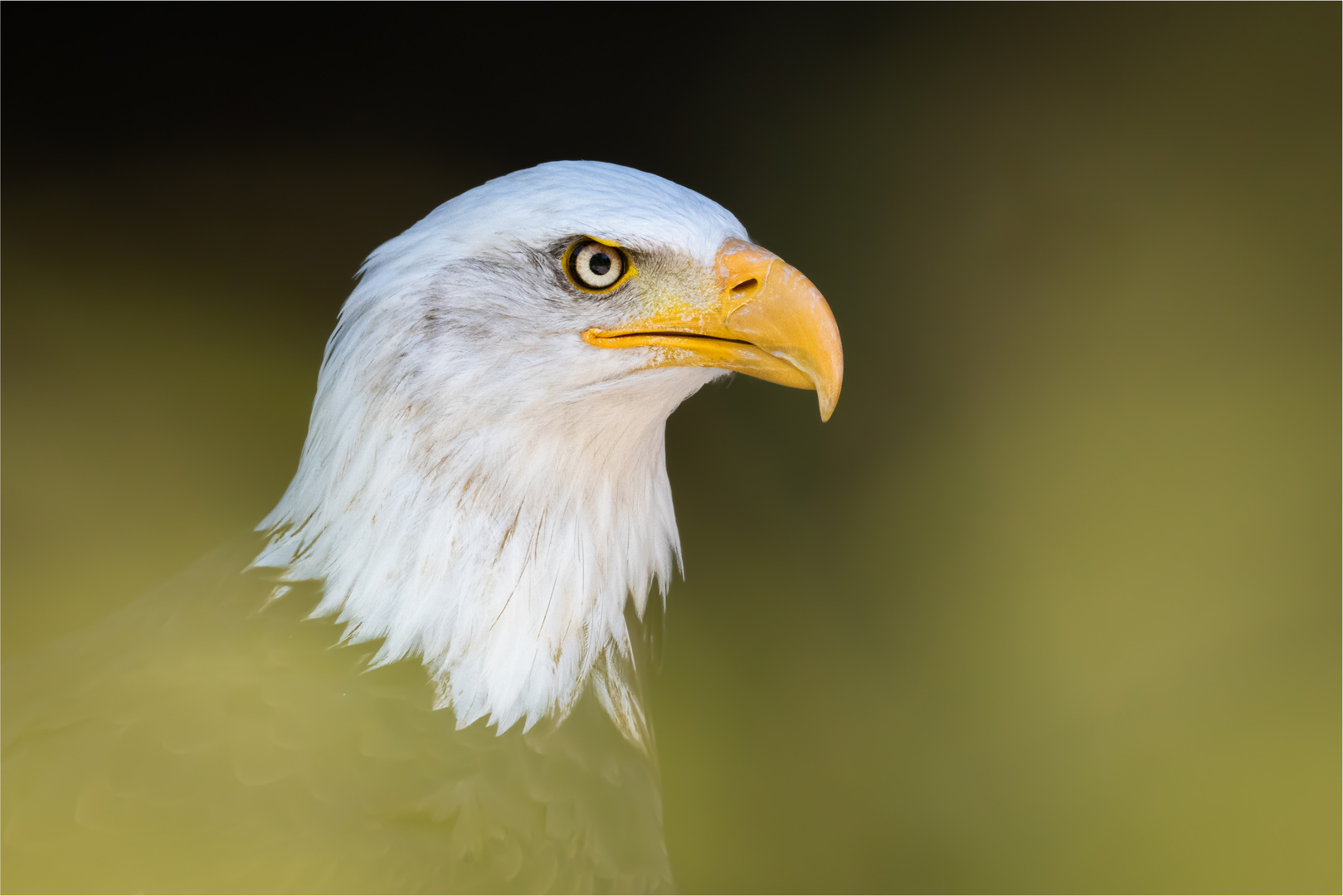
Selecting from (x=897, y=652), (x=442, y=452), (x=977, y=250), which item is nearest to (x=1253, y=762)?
(x=897, y=652)

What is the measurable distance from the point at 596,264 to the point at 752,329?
16cm

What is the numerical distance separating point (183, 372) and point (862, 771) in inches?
53.8

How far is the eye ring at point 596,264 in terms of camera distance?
2.84 feet

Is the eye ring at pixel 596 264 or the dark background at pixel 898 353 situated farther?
the dark background at pixel 898 353

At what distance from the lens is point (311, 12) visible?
4.85ft

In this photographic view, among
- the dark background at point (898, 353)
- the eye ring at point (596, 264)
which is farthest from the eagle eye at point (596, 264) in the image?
the dark background at point (898, 353)

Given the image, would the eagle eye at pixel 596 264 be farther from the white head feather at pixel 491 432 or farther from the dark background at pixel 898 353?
the dark background at pixel 898 353

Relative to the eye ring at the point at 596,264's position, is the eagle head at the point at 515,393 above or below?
below

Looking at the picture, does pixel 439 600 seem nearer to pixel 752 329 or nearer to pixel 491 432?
pixel 491 432

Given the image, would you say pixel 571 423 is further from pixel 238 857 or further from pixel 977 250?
pixel 977 250

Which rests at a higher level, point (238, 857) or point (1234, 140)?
point (1234, 140)

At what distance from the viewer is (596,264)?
2.84 ft

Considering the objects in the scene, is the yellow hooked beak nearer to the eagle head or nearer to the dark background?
the eagle head

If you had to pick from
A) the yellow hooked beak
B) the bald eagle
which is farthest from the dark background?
the yellow hooked beak
